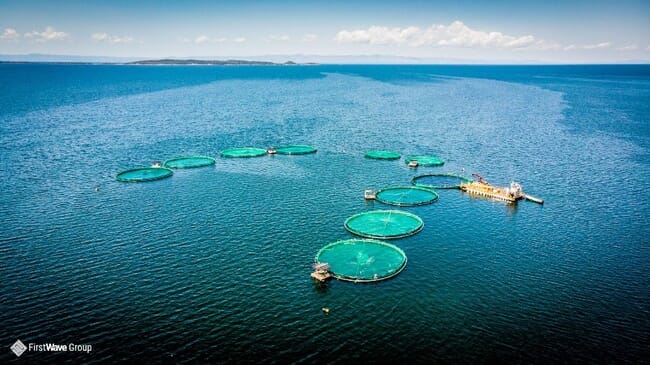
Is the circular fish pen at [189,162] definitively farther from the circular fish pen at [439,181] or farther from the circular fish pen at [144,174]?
the circular fish pen at [439,181]

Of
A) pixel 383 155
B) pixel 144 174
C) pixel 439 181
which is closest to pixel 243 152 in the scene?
pixel 144 174

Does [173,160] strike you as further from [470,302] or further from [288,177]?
[470,302]

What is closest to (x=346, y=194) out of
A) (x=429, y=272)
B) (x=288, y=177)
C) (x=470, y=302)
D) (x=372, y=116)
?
(x=288, y=177)

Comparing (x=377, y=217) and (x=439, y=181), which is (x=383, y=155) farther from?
(x=377, y=217)

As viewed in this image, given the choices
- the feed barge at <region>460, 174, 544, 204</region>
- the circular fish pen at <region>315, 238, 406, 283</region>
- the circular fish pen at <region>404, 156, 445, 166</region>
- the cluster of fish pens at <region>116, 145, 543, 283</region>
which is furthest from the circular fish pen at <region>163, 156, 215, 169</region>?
the feed barge at <region>460, 174, 544, 204</region>

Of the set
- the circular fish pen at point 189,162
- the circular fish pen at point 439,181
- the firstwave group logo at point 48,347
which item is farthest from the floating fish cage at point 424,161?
the firstwave group logo at point 48,347
